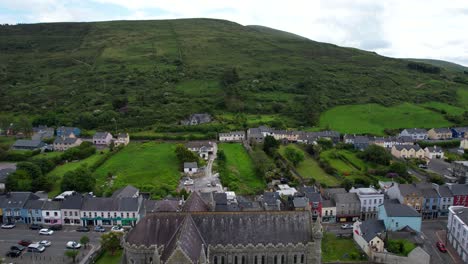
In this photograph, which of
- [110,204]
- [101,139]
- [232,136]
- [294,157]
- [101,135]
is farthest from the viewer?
[232,136]

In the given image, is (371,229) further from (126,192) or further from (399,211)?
(126,192)

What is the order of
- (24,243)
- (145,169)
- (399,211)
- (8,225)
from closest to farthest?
(24,243)
(399,211)
(8,225)
(145,169)

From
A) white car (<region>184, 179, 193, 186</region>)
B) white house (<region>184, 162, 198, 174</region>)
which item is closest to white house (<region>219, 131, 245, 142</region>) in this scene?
white house (<region>184, 162, 198, 174</region>)

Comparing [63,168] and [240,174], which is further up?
[240,174]

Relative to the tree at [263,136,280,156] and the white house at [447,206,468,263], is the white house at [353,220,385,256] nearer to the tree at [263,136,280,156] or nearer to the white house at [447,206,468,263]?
the white house at [447,206,468,263]

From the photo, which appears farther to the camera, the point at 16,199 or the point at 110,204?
the point at 16,199

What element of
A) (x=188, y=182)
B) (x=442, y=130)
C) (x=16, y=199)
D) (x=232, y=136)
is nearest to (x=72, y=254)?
(x=16, y=199)

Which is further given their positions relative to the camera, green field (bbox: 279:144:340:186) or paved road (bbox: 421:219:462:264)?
green field (bbox: 279:144:340:186)
